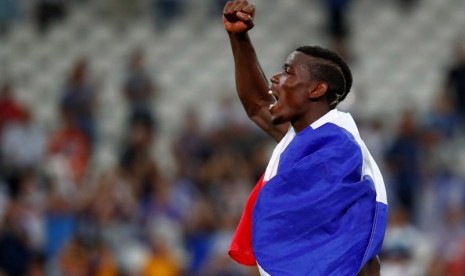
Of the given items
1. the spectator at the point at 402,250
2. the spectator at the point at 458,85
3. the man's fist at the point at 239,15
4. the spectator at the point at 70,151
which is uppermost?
the man's fist at the point at 239,15

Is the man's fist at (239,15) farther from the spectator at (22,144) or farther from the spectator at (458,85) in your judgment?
the spectator at (458,85)

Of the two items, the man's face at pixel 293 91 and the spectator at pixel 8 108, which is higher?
the man's face at pixel 293 91

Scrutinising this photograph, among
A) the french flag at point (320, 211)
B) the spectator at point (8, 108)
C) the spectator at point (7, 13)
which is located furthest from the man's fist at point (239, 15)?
the spectator at point (7, 13)

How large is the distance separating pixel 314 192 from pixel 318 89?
0.41 m

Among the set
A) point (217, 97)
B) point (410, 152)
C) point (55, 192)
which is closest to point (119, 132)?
point (217, 97)

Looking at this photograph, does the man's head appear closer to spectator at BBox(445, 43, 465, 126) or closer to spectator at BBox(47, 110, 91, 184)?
spectator at BBox(47, 110, 91, 184)

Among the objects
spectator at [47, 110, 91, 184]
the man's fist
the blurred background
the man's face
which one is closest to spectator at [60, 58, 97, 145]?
Answer: the blurred background

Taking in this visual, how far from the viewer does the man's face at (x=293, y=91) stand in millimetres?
4738

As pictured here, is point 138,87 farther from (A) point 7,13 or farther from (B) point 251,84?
(B) point 251,84

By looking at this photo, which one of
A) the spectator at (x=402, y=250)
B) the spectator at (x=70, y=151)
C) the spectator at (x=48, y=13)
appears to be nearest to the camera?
the spectator at (x=402, y=250)

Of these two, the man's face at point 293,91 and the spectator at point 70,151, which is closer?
the man's face at point 293,91

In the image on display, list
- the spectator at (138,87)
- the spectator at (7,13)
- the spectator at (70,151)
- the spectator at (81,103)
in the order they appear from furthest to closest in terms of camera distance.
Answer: the spectator at (7,13), the spectator at (138,87), the spectator at (81,103), the spectator at (70,151)

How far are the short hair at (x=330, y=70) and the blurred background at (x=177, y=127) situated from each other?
527 centimetres

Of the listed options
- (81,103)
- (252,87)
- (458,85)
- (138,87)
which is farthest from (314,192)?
(138,87)
